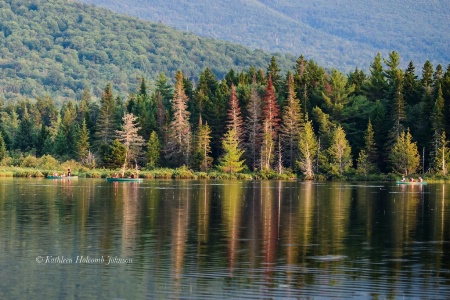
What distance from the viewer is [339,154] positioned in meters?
129

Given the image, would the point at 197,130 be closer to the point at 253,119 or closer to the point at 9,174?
the point at 253,119

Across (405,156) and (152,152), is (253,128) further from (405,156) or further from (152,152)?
(405,156)

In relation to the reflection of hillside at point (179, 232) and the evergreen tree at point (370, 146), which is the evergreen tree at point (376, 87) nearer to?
the evergreen tree at point (370, 146)

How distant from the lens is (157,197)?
252ft

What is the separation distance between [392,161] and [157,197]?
5705 cm

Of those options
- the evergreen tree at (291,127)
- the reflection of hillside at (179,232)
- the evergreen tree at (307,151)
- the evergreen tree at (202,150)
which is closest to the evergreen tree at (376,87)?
the evergreen tree at (291,127)

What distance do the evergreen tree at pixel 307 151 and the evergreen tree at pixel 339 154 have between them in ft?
9.35

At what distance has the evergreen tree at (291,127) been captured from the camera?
138750 millimetres

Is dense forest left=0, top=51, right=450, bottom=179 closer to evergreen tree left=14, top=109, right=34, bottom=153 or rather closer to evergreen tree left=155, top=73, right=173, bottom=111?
evergreen tree left=14, top=109, right=34, bottom=153

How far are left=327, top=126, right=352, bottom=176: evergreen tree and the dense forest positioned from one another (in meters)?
0.14

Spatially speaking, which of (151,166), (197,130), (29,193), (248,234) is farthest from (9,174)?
(248,234)

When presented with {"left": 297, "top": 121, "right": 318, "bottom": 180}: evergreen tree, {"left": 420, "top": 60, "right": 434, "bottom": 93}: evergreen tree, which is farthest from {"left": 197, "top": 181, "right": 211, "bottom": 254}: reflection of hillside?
{"left": 420, "top": 60, "right": 434, "bottom": 93}: evergreen tree

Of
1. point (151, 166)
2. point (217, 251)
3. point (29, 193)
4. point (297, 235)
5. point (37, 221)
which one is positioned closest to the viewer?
point (217, 251)

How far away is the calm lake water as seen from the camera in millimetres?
31656
